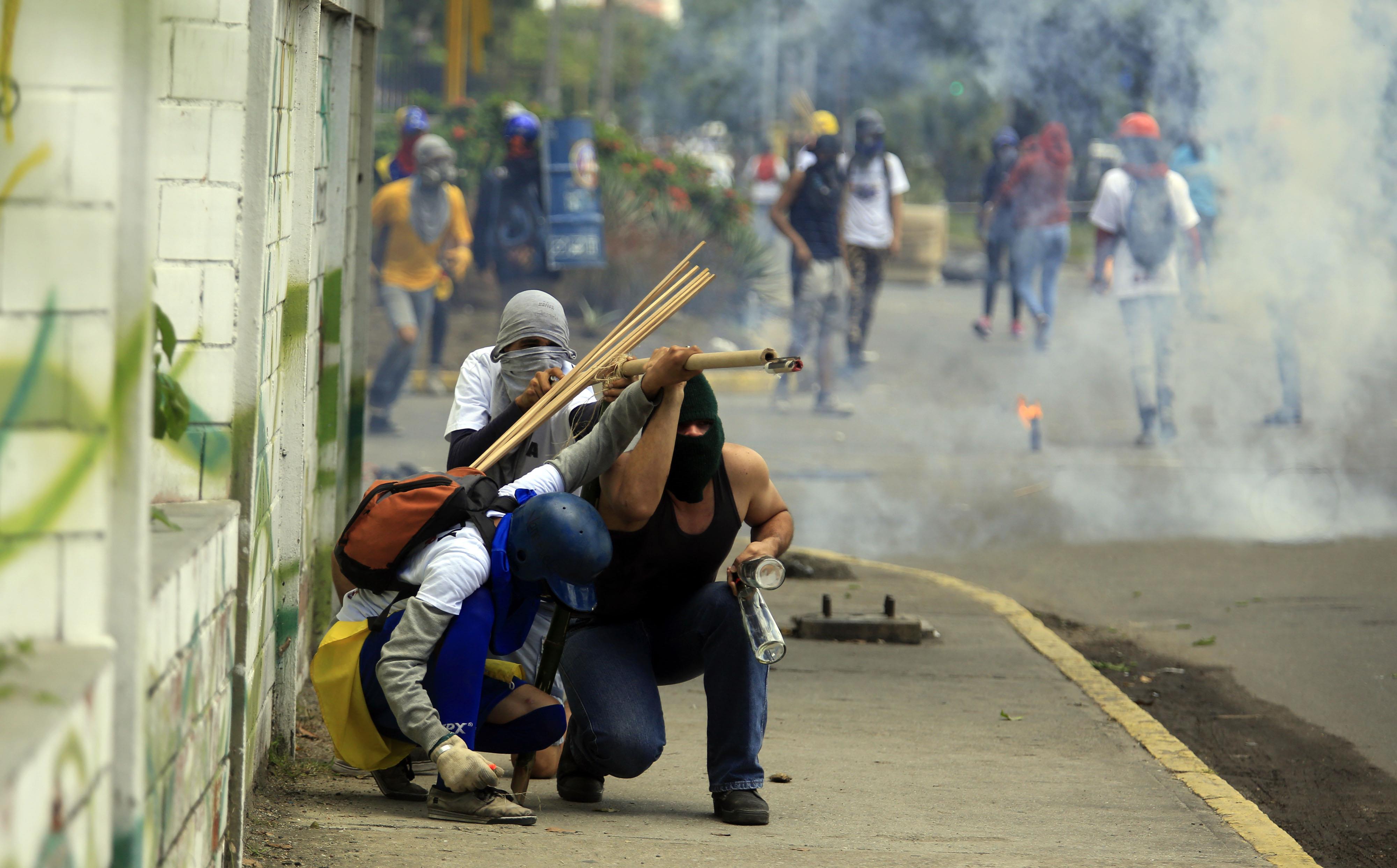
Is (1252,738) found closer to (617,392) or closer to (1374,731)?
(1374,731)

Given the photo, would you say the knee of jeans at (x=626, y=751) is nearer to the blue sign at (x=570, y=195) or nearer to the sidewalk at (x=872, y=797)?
the sidewalk at (x=872, y=797)

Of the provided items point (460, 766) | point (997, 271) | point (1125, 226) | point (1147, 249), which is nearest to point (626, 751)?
point (460, 766)

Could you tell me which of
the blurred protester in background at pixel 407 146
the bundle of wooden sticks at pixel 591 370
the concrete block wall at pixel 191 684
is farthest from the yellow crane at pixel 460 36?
the concrete block wall at pixel 191 684

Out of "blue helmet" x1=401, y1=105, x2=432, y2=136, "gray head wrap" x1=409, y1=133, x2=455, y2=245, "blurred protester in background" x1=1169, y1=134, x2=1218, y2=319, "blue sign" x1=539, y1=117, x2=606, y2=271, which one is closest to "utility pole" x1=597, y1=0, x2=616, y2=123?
"blue sign" x1=539, y1=117, x2=606, y2=271

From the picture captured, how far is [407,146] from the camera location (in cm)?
1312

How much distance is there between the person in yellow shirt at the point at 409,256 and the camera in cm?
1138

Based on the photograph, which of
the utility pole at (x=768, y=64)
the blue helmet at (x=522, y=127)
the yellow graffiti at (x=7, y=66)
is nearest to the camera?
the yellow graffiti at (x=7, y=66)

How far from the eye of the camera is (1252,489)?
33.0 ft

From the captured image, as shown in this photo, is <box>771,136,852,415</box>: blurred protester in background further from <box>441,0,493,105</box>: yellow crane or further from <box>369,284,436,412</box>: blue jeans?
<box>441,0,493,105</box>: yellow crane

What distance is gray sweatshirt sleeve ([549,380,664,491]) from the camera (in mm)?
4164

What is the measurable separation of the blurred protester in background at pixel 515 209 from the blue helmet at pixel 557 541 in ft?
35.6

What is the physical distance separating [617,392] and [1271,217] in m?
9.39

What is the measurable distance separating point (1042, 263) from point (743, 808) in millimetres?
11566

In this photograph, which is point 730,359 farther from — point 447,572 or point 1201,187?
point 1201,187
